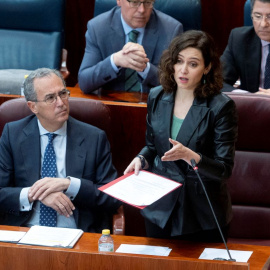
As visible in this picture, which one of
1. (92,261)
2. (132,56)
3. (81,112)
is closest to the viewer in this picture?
(92,261)

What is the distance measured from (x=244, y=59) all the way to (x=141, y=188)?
3.32ft

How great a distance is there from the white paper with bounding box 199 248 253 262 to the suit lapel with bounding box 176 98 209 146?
0.25 meters

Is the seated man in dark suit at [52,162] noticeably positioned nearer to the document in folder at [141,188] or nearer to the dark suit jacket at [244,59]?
the document in folder at [141,188]

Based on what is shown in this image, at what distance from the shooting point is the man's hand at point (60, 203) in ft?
5.82

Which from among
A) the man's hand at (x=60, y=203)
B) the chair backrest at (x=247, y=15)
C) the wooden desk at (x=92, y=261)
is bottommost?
the man's hand at (x=60, y=203)

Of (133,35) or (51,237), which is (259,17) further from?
(51,237)

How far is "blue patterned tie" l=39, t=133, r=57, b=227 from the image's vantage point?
182cm

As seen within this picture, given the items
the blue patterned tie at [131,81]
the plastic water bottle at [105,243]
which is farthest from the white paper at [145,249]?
the blue patterned tie at [131,81]

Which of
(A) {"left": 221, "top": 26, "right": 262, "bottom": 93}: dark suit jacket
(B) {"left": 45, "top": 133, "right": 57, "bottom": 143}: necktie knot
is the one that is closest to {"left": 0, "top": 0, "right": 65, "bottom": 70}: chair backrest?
(A) {"left": 221, "top": 26, "right": 262, "bottom": 93}: dark suit jacket

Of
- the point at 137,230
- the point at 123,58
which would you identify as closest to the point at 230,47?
the point at 123,58

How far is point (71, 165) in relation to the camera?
6.07ft

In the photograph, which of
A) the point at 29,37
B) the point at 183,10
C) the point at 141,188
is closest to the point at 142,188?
the point at 141,188

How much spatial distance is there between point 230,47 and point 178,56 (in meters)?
Answer: 0.83

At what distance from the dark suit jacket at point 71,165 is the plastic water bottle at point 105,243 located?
13.1 inches
